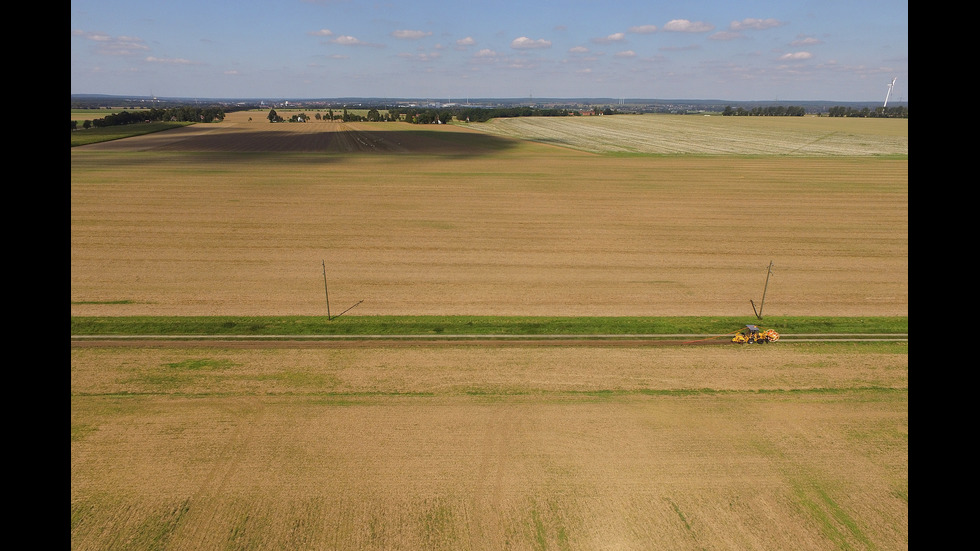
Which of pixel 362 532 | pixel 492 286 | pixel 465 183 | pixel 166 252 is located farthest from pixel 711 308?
pixel 465 183

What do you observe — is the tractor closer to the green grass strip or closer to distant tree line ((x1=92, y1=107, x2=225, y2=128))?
the green grass strip

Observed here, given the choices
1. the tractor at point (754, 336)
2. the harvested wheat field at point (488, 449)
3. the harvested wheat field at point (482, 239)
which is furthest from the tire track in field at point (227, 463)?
the tractor at point (754, 336)

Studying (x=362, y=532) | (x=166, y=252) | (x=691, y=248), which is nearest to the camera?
(x=362, y=532)

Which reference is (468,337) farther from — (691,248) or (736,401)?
(691,248)

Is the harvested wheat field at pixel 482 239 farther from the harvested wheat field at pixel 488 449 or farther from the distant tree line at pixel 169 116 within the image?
the distant tree line at pixel 169 116

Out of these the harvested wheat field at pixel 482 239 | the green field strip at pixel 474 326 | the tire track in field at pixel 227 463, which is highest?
the harvested wheat field at pixel 482 239

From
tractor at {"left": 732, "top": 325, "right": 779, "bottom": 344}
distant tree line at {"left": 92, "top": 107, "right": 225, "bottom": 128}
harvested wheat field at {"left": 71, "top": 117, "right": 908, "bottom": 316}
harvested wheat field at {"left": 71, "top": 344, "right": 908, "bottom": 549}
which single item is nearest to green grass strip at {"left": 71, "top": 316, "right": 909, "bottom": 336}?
harvested wheat field at {"left": 71, "top": 117, "right": 908, "bottom": 316}
